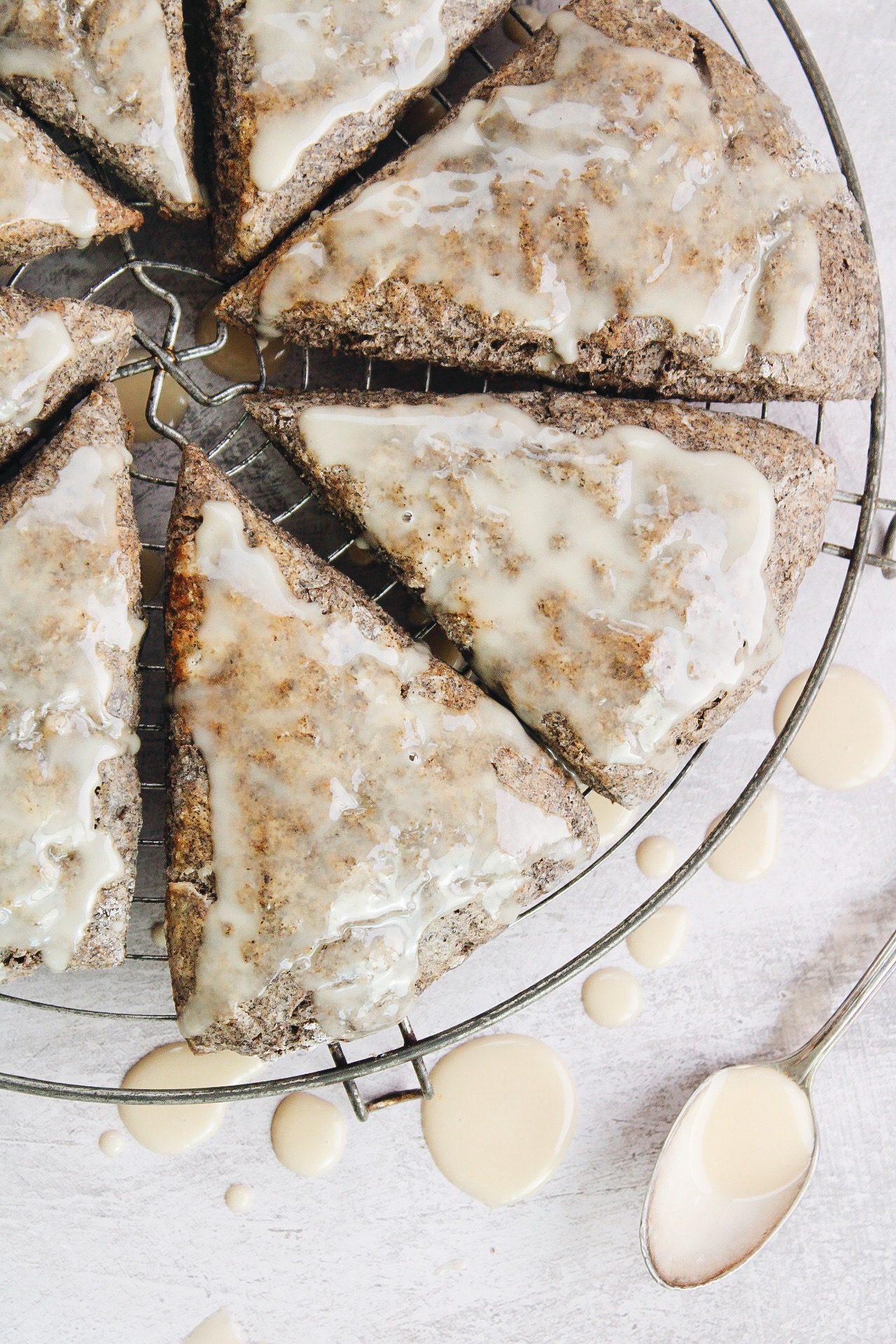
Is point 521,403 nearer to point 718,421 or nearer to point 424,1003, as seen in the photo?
point 718,421

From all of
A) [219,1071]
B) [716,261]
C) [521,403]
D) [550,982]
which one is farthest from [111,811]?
[716,261]

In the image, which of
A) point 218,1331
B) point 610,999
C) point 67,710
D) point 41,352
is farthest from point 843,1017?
point 41,352

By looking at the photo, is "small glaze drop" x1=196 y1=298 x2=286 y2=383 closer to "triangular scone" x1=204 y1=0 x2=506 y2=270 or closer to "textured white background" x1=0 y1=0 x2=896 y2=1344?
"triangular scone" x1=204 y1=0 x2=506 y2=270

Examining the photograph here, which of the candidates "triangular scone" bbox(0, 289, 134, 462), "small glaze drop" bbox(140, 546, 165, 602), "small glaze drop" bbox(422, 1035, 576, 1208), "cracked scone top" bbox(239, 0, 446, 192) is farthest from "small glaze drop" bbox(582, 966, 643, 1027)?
"cracked scone top" bbox(239, 0, 446, 192)

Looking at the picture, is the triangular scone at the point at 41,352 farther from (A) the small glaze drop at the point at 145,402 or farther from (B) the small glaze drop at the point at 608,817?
(B) the small glaze drop at the point at 608,817

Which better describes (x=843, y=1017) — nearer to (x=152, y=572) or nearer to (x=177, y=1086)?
(x=177, y=1086)

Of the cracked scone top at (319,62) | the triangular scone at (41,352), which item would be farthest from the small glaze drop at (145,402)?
the cracked scone top at (319,62)
